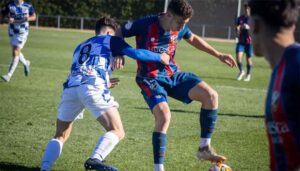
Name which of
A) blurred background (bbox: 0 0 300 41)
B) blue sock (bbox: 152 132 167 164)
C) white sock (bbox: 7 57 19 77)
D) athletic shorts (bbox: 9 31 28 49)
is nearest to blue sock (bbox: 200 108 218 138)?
blue sock (bbox: 152 132 167 164)

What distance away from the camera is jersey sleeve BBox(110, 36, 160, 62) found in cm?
580

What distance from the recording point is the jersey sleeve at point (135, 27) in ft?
21.3

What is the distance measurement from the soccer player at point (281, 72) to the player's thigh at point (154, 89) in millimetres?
2960

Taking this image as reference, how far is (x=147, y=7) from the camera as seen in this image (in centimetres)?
4894

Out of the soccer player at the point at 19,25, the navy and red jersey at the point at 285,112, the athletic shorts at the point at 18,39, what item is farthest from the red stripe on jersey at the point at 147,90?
the athletic shorts at the point at 18,39

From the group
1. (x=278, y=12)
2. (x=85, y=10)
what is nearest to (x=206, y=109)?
(x=278, y=12)

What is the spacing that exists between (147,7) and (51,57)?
27.5 metres

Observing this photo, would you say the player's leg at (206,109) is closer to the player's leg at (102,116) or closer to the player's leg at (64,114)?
the player's leg at (102,116)

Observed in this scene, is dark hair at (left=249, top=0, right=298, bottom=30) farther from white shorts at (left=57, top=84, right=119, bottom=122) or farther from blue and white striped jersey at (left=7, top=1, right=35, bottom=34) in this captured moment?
blue and white striped jersey at (left=7, top=1, right=35, bottom=34)

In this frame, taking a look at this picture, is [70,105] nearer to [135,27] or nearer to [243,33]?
[135,27]

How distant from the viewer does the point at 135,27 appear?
6512 millimetres

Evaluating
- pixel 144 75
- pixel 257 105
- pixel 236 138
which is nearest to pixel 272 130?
pixel 144 75

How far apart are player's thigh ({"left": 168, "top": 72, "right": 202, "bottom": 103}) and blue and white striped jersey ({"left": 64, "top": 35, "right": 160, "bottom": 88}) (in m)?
0.69

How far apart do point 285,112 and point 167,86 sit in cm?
337
